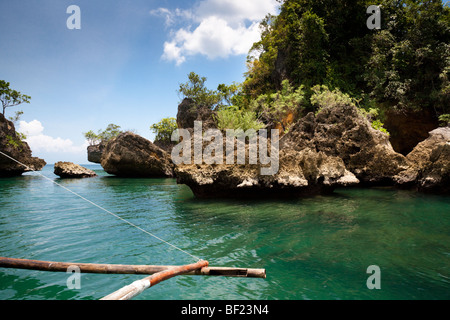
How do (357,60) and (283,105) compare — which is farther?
(357,60)

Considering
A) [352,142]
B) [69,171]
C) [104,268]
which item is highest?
[352,142]

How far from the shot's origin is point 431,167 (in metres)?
12.2

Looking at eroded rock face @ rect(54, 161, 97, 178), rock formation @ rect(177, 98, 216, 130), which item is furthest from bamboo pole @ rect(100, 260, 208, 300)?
rock formation @ rect(177, 98, 216, 130)

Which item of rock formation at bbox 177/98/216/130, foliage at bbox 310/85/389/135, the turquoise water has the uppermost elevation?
rock formation at bbox 177/98/216/130

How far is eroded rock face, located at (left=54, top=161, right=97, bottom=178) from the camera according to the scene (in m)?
25.1

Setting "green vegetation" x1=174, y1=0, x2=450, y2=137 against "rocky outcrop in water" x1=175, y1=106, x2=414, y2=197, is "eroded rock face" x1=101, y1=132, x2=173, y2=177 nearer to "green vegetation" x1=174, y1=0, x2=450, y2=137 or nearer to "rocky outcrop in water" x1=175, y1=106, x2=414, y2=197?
"green vegetation" x1=174, y1=0, x2=450, y2=137

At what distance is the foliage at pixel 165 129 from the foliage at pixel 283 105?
86.3 ft

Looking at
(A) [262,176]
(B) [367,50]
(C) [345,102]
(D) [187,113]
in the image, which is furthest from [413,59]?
(D) [187,113]

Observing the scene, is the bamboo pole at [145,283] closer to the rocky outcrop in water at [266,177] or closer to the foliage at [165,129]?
the rocky outcrop in water at [266,177]

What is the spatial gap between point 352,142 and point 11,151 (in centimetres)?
3425

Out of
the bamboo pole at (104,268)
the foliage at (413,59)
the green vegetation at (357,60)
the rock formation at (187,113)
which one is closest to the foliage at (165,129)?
the rock formation at (187,113)

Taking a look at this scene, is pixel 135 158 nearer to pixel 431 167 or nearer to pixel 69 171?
pixel 69 171

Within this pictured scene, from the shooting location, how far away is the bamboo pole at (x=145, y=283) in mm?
2455

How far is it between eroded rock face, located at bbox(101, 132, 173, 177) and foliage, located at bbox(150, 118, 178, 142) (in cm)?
1663
